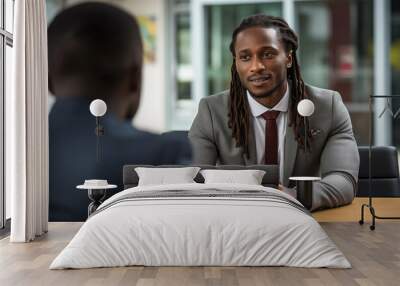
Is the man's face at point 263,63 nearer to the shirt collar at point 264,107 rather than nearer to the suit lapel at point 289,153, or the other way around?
the shirt collar at point 264,107

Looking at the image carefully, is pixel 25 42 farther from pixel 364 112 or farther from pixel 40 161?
pixel 364 112

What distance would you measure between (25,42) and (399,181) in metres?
3.62

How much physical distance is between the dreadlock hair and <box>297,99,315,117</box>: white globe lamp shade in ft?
0.61

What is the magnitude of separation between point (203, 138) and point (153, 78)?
1311 millimetres

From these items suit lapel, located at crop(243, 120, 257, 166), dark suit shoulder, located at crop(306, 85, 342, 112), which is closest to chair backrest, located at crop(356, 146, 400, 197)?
dark suit shoulder, located at crop(306, 85, 342, 112)

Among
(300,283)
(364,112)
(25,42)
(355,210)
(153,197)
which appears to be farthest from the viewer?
(364,112)

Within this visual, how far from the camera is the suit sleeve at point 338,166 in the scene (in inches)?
230

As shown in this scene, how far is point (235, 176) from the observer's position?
5629mm

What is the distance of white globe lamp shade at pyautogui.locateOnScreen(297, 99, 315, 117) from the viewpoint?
582 centimetres

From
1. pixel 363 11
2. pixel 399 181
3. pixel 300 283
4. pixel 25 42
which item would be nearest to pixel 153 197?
pixel 300 283

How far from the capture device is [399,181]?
6.20 metres

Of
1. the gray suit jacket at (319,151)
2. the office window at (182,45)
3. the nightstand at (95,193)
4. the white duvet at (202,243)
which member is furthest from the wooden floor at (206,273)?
the office window at (182,45)

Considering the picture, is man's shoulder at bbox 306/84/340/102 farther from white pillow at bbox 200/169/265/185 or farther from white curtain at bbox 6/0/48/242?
white curtain at bbox 6/0/48/242

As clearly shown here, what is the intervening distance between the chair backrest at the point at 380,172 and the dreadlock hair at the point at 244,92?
2.24ft
